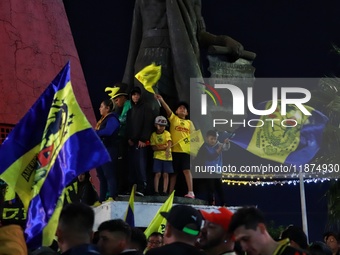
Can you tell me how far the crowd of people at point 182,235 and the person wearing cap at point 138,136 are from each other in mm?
5494

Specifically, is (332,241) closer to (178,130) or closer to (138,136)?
(178,130)

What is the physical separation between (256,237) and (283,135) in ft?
38.5

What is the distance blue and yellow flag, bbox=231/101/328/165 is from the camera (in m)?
16.1

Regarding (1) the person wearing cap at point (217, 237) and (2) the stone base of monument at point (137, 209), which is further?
(2) the stone base of monument at point (137, 209)

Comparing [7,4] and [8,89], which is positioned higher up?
[7,4]

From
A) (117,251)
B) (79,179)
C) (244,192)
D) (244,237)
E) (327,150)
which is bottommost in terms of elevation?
(244,192)

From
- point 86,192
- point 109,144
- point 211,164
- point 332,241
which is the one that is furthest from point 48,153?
point 211,164

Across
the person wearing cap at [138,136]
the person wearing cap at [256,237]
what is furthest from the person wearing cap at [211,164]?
the person wearing cap at [256,237]

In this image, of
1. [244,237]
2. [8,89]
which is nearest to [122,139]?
[244,237]

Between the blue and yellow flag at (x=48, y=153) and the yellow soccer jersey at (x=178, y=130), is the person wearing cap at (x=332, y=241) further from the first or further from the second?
the blue and yellow flag at (x=48, y=153)

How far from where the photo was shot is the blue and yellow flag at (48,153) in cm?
578

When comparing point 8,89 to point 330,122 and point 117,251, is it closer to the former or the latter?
point 330,122

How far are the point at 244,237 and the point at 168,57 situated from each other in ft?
24.9

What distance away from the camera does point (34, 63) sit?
1981 cm
